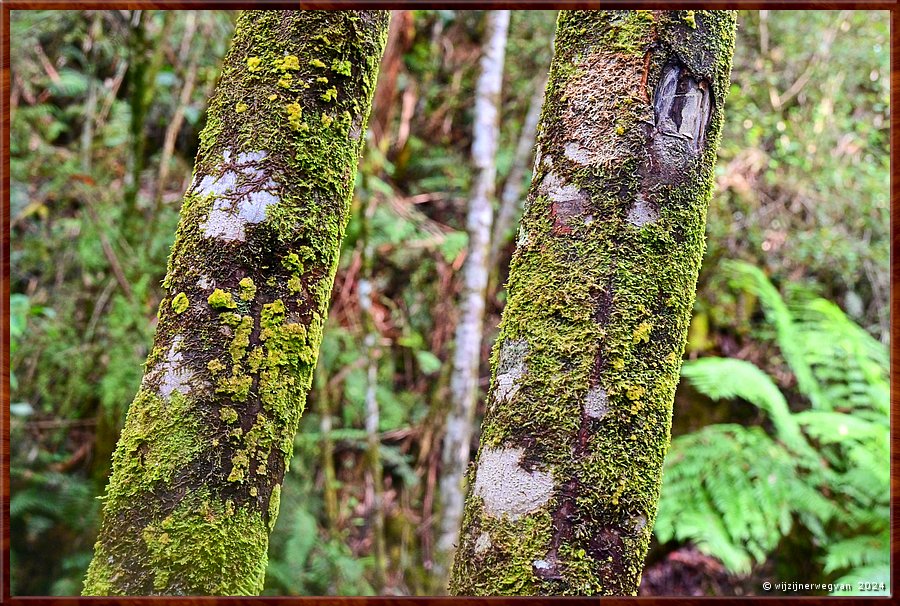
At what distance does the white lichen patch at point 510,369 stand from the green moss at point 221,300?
15.7 inches

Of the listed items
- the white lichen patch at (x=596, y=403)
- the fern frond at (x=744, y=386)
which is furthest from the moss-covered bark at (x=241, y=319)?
the fern frond at (x=744, y=386)

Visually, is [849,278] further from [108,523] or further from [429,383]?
[108,523]

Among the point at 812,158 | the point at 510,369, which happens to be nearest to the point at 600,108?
the point at 510,369

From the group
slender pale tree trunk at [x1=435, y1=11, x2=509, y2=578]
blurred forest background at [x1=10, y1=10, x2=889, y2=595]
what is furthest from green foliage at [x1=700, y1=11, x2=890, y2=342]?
slender pale tree trunk at [x1=435, y1=11, x2=509, y2=578]

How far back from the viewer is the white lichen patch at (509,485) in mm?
901

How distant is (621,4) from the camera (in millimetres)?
1061

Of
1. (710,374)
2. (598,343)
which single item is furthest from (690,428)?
(598,343)

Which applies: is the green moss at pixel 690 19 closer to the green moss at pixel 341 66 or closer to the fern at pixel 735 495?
the green moss at pixel 341 66

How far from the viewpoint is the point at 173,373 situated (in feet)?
3.18

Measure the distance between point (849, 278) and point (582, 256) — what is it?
14.4 feet

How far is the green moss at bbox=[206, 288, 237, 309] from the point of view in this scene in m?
0.96

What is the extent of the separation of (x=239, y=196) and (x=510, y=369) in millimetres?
478

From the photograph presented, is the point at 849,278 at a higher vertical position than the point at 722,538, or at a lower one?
higher

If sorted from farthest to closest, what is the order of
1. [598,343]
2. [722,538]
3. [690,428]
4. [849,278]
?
[849,278] < [690,428] < [722,538] < [598,343]
